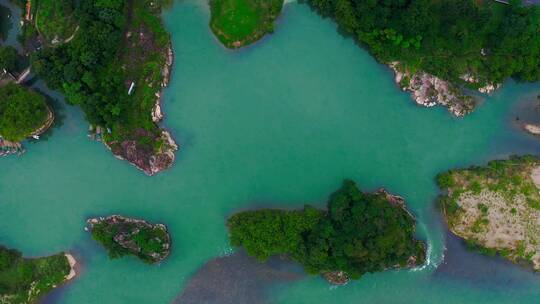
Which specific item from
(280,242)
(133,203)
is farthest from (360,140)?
(133,203)

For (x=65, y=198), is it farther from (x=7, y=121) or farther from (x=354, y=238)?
(x=354, y=238)

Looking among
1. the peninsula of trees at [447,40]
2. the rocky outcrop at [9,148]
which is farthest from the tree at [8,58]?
the peninsula of trees at [447,40]

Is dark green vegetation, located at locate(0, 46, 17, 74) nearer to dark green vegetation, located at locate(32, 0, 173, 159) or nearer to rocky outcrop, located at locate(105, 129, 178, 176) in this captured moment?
dark green vegetation, located at locate(32, 0, 173, 159)

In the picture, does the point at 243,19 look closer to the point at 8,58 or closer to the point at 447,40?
the point at 447,40

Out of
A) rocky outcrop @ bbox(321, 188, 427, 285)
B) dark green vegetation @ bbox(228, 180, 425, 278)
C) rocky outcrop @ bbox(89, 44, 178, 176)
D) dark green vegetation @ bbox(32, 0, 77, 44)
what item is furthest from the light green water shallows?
dark green vegetation @ bbox(32, 0, 77, 44)

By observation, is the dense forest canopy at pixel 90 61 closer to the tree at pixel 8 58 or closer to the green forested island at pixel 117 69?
the green forested island at pixel 117 69
